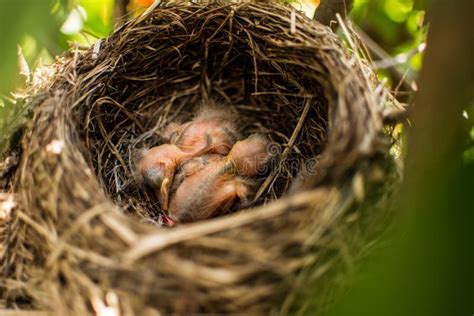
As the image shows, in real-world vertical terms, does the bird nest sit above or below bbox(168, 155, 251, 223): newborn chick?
above

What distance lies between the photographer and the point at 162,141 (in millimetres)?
1921

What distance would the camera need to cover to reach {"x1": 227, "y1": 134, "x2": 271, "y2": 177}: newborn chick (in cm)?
173

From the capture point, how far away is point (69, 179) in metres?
1.16

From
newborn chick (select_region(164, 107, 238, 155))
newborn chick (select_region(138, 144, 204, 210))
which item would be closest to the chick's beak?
newborn chick (select_region(138, 144, 204, 210))

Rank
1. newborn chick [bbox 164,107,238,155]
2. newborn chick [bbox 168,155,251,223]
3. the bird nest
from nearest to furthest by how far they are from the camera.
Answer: the bird nest → newborn chick [bbox 168,155,251,223] → newborn chick [bbox 164,107,238,155]

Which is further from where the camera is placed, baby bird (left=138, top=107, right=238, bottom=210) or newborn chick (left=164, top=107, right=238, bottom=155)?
newborn chick (left=164, top=107, right=238, bottom=155)

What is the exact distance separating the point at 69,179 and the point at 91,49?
62cm

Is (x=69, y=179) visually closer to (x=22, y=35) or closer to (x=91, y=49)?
(x=91, y=49)

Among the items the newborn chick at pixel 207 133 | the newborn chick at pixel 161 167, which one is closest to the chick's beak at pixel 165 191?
the newborn chick at pixel 161 167

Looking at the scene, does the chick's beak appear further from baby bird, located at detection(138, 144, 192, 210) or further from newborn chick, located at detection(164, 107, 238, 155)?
Result: newborn chick, located at detection(164, 107, 238, 155)

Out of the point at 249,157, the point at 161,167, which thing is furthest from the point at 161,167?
the point at 249,157

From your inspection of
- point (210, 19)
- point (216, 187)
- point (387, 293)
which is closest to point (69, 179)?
point (216, 187)

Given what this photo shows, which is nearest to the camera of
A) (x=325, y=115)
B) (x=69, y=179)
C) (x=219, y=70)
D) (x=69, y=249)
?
(x=69, y=249)

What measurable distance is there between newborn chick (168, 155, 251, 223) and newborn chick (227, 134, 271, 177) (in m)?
0.03
